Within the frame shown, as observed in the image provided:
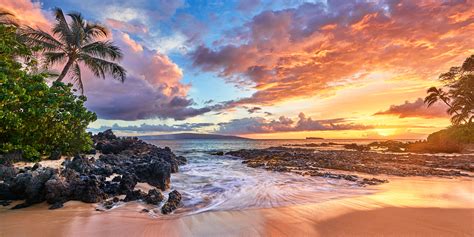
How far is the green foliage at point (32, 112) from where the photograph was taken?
9.80 meters

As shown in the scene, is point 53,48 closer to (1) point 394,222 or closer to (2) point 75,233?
(2) point 75,233

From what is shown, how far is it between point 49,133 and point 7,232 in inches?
360

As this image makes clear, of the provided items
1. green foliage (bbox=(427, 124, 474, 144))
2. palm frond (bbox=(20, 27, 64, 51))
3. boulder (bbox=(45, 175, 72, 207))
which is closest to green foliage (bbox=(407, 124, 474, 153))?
green foliage (bbox=(427, 124, 474, 144))

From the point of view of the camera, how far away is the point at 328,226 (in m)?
5.00

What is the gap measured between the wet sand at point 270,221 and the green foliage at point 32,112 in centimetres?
576

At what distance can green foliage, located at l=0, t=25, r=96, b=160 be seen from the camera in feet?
32.1

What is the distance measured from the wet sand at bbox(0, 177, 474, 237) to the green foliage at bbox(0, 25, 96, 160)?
18.9 feet

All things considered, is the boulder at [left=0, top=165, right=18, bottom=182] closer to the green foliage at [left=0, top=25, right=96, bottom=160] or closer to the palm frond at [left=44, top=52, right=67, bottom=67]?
the green foliage at [left=0, top=25, right=96, bottom=160]

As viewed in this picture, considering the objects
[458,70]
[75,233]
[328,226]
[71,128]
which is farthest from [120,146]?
[458,70]

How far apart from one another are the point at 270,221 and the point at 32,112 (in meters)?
10.9

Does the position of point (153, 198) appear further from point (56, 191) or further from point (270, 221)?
point (270, 221)

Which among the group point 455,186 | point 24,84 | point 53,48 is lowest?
point 455,186

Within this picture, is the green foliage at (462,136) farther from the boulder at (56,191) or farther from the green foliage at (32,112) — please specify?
the boulder at (56,191)

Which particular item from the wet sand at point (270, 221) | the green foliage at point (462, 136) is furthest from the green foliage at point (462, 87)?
the wet sand at point (270, 221)
